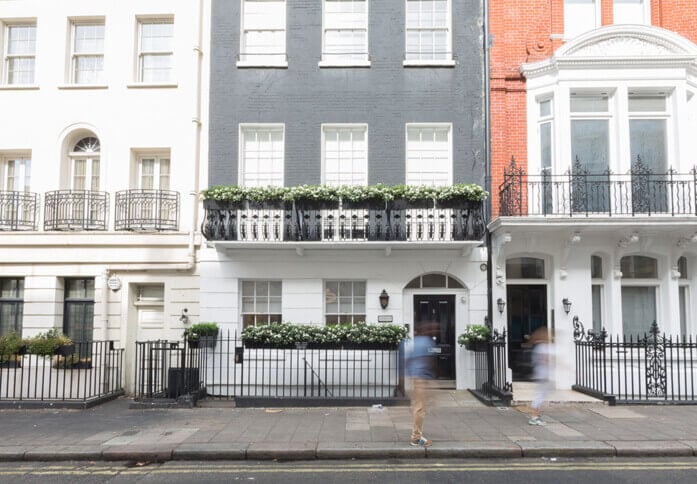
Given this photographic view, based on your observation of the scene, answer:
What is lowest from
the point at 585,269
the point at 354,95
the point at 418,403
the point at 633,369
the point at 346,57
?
the point at 633,369

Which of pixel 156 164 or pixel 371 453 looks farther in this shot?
pixel 156 164

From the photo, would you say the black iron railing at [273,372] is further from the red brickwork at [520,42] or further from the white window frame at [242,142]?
the red brickwork at [520,42]

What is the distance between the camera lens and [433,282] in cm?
1291

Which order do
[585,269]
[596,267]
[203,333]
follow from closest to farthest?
[203,333]
[585,269]
[596,267]

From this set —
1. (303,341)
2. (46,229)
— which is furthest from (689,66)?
(46,229)

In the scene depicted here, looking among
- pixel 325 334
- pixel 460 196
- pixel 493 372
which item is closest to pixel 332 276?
pixel 325 334

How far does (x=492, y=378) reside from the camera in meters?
11.2

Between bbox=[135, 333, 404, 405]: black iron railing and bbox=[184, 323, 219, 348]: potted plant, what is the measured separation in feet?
0.13

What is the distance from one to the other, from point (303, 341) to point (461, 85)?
7.30m

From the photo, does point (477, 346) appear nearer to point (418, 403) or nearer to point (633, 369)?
point (633, 369)

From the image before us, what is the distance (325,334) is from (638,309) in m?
7.59

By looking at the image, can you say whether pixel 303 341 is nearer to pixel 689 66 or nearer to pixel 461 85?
pixel 461 85

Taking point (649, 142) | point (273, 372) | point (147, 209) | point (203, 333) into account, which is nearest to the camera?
point (273, 372)

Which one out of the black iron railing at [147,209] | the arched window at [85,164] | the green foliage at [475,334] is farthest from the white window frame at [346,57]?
the green foliage at [475,334]
